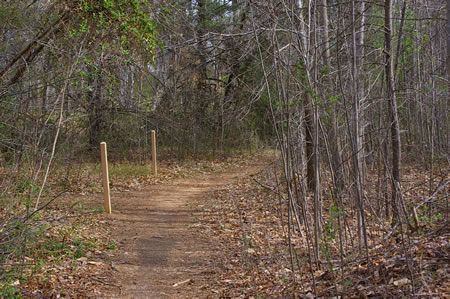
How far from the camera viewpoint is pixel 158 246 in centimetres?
769

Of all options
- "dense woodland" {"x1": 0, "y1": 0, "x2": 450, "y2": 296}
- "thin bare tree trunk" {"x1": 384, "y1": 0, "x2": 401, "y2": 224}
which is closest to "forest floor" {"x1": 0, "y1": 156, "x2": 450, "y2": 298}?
"dense woodland" {"x1": 0, "y1": 0, "x2": 450, "y2": 296}

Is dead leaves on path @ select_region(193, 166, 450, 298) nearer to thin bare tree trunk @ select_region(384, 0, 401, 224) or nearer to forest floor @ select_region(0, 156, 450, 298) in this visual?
forest floor @ select_region(0, 156, 450, 298)

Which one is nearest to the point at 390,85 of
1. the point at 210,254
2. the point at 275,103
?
the point at 275,103

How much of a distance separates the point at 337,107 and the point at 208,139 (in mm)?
12300

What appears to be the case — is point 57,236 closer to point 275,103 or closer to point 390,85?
point 275,103

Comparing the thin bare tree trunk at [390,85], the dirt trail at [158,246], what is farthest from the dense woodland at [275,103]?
the dirt trail at [158,246]

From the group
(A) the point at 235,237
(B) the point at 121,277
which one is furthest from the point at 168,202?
(B) the point at 121,277

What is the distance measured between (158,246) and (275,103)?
3519 millimetres

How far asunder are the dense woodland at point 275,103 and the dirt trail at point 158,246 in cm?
147

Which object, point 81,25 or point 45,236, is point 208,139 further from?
point 45,236

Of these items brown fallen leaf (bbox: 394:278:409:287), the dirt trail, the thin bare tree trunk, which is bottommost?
the dirt trail

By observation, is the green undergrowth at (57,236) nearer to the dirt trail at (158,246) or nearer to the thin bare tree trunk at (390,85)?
the dirt trail at (158,246)

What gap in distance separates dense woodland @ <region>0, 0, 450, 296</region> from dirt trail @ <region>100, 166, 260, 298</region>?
1470mm

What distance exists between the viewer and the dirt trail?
5.93 metres
